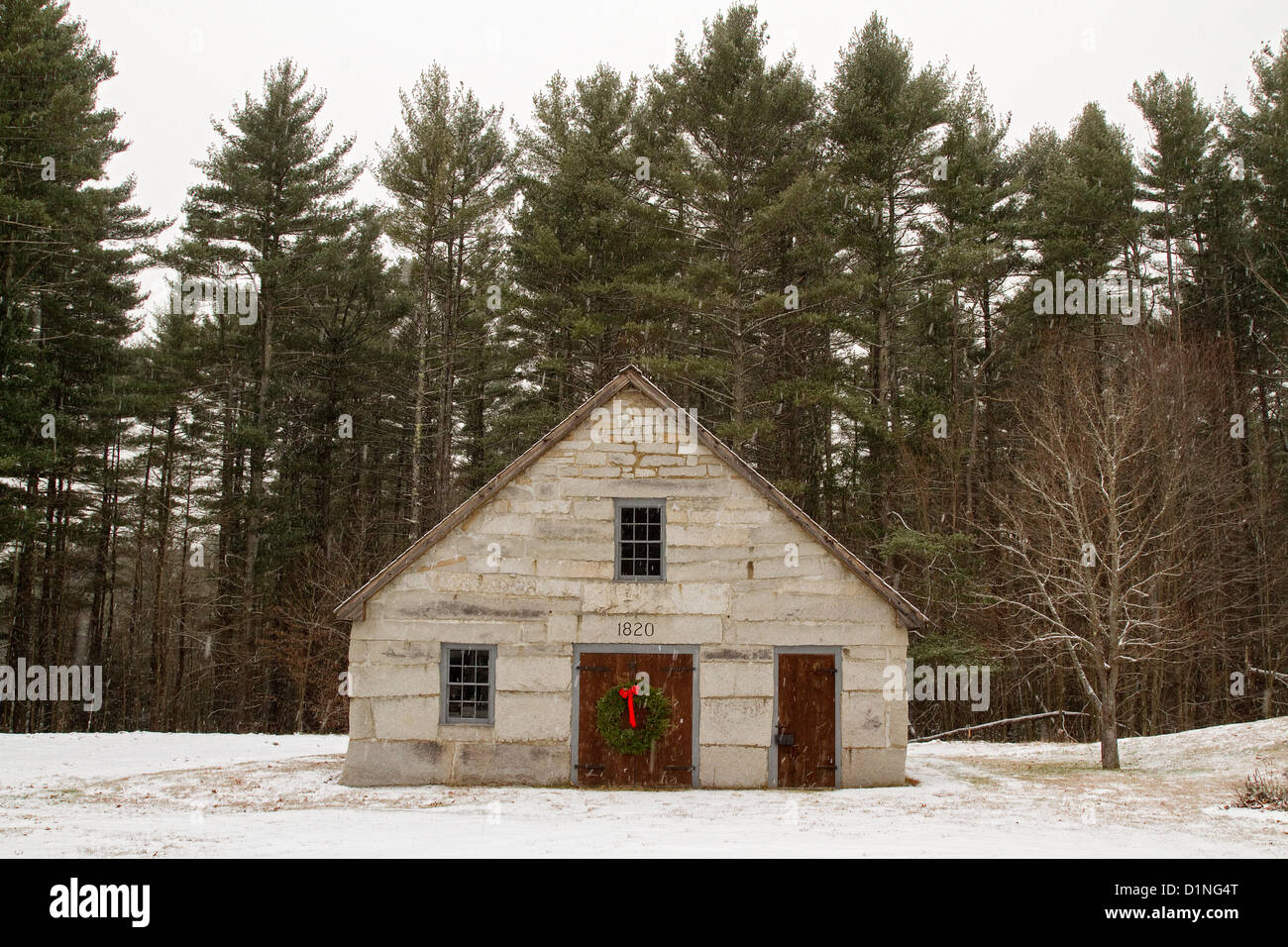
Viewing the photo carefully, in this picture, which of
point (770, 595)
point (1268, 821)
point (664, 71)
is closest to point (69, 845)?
point (770, 595)

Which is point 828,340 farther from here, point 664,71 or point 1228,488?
point 1228,488

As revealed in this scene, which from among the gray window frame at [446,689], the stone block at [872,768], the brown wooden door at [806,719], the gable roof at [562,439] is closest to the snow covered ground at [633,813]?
the stone block at [872,768]

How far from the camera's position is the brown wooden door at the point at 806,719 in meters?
14.6

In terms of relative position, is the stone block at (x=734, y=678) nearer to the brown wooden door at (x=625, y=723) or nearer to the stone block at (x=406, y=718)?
the brown wooden door at (x=625, y=723)

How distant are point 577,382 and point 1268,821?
2057cm

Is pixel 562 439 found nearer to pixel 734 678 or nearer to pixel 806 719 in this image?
pixel 734 678

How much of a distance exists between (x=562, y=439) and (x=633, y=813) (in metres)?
5.79

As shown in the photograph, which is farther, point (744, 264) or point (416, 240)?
point (416, 240)

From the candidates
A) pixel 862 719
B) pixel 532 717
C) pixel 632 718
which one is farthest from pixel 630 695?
pixel 862 719

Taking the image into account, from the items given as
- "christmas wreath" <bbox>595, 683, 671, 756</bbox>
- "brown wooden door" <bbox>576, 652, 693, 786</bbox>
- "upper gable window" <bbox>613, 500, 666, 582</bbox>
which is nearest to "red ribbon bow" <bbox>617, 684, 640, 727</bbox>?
"christmas wreath" <bbox>595, 683, 671, 756</bbox>

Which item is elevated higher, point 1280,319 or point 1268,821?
point 1280,319

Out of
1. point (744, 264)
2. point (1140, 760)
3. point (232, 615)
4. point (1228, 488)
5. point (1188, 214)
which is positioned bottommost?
point (1140, 760)

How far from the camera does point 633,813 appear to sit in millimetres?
12109

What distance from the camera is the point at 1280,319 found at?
2780 cm
